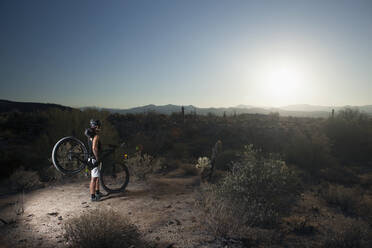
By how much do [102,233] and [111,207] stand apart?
2.02 m

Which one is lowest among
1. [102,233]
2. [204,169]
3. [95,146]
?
[204,169]

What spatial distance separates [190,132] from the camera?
24.9 m

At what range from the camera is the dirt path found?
466 centimetres

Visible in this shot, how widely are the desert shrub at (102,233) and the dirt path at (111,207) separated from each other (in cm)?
30

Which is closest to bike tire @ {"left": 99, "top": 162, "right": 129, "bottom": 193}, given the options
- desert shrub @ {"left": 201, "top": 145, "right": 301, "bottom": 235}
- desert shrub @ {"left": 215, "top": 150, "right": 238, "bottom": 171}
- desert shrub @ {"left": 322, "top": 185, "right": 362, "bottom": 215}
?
desert shrub @ {"left": 201, "top": 145, "right": 301, "bottom": 235}

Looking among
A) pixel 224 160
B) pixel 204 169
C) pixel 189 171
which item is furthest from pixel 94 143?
pixel 224 160

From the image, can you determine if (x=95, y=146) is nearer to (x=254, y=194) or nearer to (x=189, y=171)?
(x=254, y=194)

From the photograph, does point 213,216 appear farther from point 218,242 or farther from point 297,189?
point 297,189

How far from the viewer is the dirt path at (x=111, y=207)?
4.66 metres

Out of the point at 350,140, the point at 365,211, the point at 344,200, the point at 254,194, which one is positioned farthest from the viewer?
the point at 350,140

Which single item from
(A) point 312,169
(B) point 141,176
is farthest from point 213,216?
(A) point 312,169

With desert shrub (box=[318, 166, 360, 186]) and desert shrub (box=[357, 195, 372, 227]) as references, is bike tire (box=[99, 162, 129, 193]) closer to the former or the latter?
desert shrub (box=[357, 195, 372, 227])

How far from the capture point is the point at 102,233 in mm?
4203

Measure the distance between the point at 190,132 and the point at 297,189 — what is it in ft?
52.0
